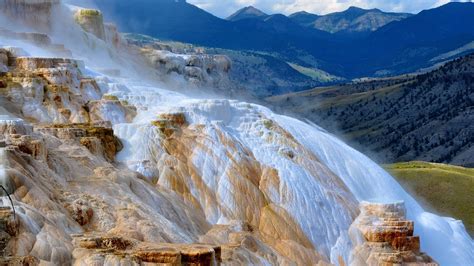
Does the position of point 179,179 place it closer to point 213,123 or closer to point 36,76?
point 213,123

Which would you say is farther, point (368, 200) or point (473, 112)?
point (473, 112)

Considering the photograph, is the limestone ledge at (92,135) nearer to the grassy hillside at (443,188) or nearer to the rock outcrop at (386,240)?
the rock outcrop at (386,240)

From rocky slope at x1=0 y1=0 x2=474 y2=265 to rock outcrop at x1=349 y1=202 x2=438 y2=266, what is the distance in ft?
0.32

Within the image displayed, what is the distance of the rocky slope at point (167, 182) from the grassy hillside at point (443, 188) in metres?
46.8

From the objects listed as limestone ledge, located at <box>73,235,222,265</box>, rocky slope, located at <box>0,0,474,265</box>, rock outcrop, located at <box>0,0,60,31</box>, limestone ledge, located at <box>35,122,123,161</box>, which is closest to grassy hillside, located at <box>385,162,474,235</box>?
rock outcrop, located at <box>0,0,60,31</box>

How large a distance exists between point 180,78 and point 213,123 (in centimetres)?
2937

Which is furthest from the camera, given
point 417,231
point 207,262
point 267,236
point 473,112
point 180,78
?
point 473,112

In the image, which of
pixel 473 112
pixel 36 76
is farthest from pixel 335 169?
pixel 473 112

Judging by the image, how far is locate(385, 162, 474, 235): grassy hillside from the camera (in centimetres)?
8612

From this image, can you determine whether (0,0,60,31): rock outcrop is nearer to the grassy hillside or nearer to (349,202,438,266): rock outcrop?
(349,202,438,266): rock outcrop

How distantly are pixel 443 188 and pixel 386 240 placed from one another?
62399mm

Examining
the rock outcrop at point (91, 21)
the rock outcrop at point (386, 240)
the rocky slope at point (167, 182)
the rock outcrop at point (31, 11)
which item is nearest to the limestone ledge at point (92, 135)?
the rocky slope at point (167, 182)

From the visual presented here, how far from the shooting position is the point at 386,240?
108ft

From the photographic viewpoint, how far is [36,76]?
36.8 metres
